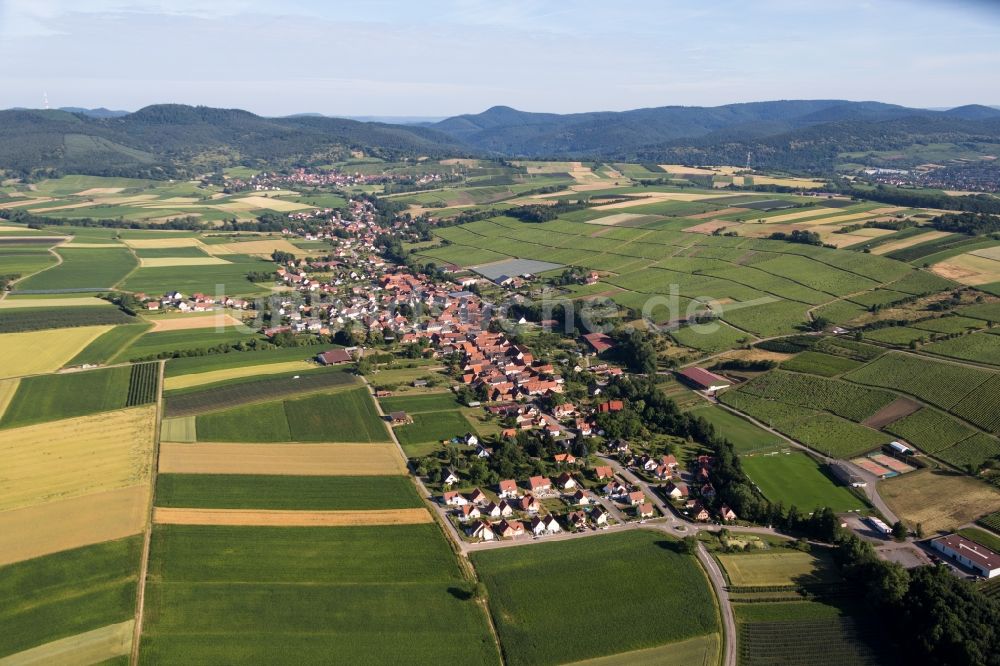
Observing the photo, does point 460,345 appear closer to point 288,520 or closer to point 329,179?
point 288,520

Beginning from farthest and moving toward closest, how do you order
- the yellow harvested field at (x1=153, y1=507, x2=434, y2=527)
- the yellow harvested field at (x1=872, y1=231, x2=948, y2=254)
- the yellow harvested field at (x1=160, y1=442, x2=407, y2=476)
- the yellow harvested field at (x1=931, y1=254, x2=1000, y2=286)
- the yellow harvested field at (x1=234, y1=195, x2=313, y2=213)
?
the yellow harvested field at (x1=234, y1=195, x2=313, y2=213) → the yellow harvested field at (x1=872, y1=231, x2=948, y2=254) → the yellow harvested field at (x1=931, y1=254, x2=1000, y2=286) → the yellow harvested field at (x1=160, y1=442, x2=407, y2=476) → the yellow harvested field at (x1=153, y1=507, x2=434, y2=527)

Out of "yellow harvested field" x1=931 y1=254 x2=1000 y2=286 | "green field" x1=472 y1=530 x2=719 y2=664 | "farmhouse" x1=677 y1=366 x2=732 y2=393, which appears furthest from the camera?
"yellow harvested field" x1=931 y1=254 x2=1000 y2=286

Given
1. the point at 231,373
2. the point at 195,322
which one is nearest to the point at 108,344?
the point at 195,322

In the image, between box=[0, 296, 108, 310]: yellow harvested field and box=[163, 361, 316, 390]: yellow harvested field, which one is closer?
box=[163, 361, 316, 390]: yellow harvested field

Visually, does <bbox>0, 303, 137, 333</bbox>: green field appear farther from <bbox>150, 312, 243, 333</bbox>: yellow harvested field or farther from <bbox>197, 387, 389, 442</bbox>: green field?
<bbox>197, 387, 389, 442</bbox>: green field

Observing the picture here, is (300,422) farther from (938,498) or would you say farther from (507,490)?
(938,498)

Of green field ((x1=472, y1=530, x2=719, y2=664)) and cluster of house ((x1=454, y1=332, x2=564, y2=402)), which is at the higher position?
cluster of house ((x1=454, y1=332, x2=564, y2=402))

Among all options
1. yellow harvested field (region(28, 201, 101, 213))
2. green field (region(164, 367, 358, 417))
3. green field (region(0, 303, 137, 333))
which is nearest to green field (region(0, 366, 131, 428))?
green field (region(164, 367, 358, 417))
